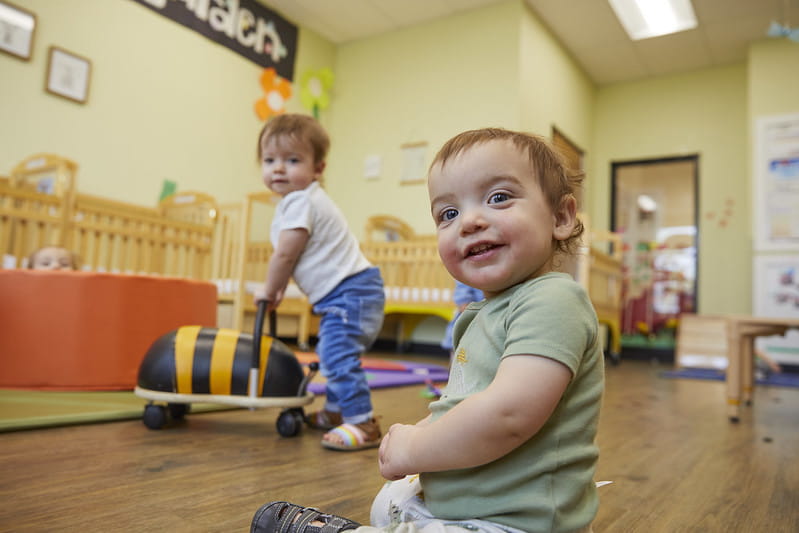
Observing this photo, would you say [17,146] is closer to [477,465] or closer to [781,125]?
[477,465]

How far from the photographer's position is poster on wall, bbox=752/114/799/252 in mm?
4254

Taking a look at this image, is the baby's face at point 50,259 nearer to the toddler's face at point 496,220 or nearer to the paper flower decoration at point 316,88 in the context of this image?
the toddler's face at point 496,220

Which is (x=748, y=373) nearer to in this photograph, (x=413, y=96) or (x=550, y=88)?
(x=550, y=88)

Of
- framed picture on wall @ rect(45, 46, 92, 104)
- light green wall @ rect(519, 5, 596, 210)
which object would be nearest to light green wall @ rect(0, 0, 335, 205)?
framed picture on wall @ rect(45, 46, 92, 104)

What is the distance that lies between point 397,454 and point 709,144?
526 cm

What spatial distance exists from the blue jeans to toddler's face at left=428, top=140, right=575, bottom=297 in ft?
2.65

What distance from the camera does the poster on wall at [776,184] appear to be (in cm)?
425

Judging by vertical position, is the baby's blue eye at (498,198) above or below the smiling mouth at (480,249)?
above

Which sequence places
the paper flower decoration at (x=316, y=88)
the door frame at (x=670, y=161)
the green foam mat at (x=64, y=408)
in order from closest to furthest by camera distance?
the green foam mat at (x=64, y=408) < the paper flower decoration at (x=316, y=88) < the door frame at (x=670, y=161)

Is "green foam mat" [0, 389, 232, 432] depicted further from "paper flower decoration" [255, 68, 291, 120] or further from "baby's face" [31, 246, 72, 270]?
"paper flower decoration" [255, 68, 291, 120]

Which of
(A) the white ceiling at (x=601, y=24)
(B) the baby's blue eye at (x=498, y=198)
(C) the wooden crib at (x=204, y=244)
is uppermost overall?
(A) the white ceiling at (x=601, y=24)

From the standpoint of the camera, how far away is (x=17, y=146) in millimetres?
2945

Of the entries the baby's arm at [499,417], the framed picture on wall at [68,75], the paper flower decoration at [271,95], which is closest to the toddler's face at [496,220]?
the baby's arm at [499,417]

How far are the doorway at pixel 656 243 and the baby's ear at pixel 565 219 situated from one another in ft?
16.0
